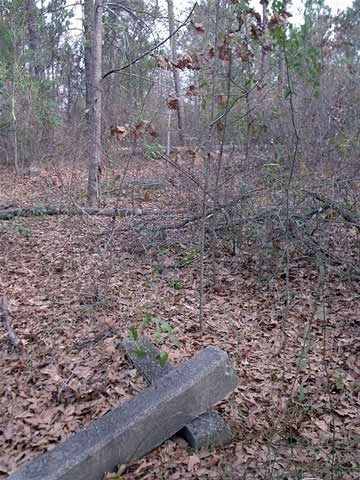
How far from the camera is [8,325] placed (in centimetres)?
376

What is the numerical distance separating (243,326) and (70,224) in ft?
10.4

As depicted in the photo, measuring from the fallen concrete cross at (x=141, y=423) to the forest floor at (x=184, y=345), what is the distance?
0.44 feet

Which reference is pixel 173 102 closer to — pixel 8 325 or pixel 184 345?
pixel 184 345

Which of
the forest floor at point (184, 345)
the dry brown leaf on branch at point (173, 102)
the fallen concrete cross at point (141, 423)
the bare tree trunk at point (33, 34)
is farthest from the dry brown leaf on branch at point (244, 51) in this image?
the bare tree trunk at point (33, 34)

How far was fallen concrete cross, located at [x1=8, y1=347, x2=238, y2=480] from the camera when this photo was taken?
2107mm

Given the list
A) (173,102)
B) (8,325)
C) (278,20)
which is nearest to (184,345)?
(8,325)

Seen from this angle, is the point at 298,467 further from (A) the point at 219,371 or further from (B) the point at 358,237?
(B) the point at 358,237

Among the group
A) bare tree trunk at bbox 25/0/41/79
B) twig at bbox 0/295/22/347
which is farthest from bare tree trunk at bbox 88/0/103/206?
bare tree trunk at bbox 25/0/41/79

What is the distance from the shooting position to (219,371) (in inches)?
103

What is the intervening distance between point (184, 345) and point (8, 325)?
1640 millimetres

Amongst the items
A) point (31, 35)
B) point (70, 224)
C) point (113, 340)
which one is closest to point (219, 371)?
point (113, 340)

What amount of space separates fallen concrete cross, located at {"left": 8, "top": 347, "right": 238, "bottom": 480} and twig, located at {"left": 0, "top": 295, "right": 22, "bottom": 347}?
4.86 feet

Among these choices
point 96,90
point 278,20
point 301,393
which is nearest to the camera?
point 301,393

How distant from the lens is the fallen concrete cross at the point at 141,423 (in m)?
Result: 2.11
